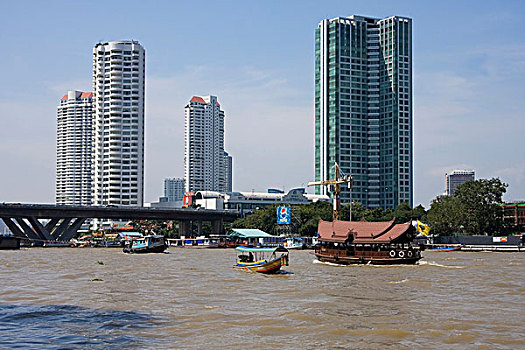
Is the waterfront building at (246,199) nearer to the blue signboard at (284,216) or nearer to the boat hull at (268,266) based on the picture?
the blue signboard at (284,216)

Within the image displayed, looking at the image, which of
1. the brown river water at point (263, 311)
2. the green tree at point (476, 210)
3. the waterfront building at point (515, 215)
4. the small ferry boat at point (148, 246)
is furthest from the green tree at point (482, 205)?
the brown river water at point (263, 311)

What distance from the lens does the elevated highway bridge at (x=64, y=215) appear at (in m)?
112

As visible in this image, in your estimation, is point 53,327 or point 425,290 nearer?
point 53,327

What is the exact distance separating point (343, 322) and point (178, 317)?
747 cm

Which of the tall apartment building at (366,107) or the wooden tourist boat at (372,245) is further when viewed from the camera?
the tall apartment building at (366,107)

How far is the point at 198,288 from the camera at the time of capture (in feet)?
130

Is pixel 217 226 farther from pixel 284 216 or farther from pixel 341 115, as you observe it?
pixel 341 115

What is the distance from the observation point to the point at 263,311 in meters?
29.8

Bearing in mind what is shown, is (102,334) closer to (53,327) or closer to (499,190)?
(53,327)

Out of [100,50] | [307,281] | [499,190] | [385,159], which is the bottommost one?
[307,281]

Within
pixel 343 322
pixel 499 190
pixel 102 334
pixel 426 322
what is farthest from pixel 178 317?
pixel 499 190

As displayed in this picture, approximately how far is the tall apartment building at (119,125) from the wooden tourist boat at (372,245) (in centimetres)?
11663

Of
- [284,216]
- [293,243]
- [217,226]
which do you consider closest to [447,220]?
[293,243]

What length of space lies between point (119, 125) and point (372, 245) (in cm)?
12452
